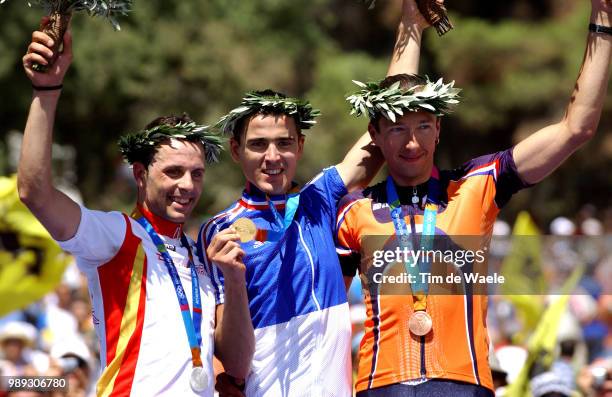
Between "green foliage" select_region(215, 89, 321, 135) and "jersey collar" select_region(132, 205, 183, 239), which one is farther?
"green foliage" select_region(215, 89, 321, 135)

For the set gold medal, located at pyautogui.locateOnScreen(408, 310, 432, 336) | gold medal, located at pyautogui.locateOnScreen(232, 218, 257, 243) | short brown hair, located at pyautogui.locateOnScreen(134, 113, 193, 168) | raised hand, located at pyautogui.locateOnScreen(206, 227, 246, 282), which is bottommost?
gold medal, located at pyautogui.locateOnScreen(408, 310, 432, 336)

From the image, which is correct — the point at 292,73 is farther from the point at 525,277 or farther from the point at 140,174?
the point at 140,174

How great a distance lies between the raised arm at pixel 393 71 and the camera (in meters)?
6.18

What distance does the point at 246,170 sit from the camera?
5887 millimetres

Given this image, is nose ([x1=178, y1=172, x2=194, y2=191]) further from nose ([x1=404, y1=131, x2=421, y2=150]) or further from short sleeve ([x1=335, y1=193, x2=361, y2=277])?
nose ([x1=404, y1=131, x2=421, y2=150])

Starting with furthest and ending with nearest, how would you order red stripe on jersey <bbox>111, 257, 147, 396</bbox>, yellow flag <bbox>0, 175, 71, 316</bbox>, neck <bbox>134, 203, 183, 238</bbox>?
yellow flag <bbox>0, 175, 71, 316</bbox> < neck <bbox>134, 203, 183, 238</bbox> < red stripe on jersey <bbox>111, 257, 147, 396</bbox>

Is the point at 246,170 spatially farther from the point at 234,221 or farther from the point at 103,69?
the point at 103,69

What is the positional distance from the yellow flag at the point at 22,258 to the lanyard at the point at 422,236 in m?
4.06

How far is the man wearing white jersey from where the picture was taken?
5.02 m

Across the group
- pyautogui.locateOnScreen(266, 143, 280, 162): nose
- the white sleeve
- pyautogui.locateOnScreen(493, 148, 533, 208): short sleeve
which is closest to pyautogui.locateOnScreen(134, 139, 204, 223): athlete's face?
the white sleeve

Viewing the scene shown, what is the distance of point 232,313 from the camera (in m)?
5.39

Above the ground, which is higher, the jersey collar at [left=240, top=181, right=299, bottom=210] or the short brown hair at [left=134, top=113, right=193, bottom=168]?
the short brown hair at [left=134, top=113, right=193, bottom=168]

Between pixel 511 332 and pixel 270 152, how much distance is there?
19.8 feet

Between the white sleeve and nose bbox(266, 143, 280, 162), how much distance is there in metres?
0.82
